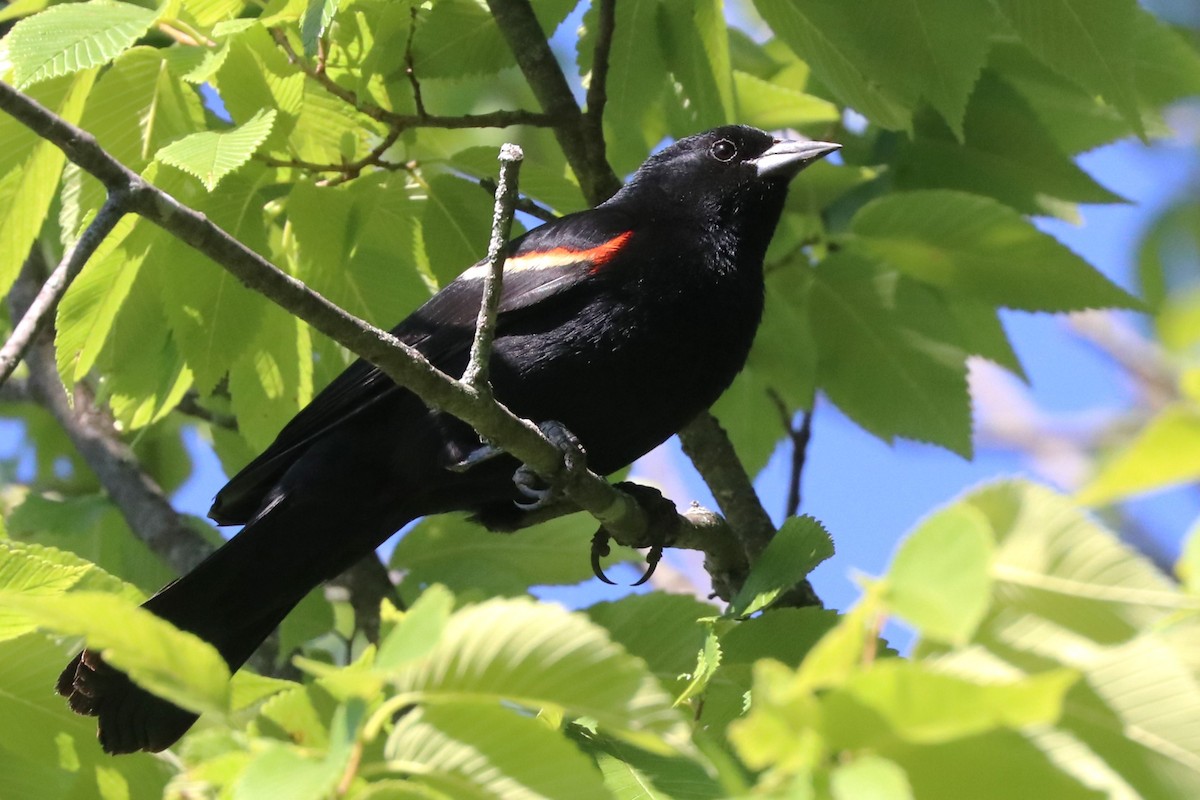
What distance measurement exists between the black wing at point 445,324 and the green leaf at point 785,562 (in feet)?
4.33

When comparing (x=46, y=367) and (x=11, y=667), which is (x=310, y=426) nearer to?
(x=11, y=667)

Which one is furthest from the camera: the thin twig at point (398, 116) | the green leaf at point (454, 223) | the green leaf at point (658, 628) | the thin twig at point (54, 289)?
the green leaf at point (454, 223)

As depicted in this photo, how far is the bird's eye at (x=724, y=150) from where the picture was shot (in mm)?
4488

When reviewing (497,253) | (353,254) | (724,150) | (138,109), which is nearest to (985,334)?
(724,150)

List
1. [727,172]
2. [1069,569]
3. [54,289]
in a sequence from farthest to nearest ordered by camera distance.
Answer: [727,172] → [54,289] → [1069,569]

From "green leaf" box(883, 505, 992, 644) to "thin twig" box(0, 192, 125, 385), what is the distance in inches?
51.3

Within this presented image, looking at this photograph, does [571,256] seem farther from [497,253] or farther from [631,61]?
[497,253]

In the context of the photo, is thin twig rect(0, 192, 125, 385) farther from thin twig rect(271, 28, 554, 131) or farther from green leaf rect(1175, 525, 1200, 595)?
green leaf rect(1175, 525, 1200, 595)

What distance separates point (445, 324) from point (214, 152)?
3.26ft

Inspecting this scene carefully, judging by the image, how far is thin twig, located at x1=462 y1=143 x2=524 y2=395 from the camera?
236 centimetres

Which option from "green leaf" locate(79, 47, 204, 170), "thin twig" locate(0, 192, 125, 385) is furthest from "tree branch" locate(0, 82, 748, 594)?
"green leaf" locate(79, 47, 204, 170)

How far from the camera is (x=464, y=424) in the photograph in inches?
138

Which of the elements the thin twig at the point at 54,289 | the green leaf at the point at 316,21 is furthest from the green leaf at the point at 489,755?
the green leaf at the point at 316,21

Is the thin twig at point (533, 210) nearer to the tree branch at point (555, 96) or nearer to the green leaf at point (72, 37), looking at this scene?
the tree branch at point (555, 96)
